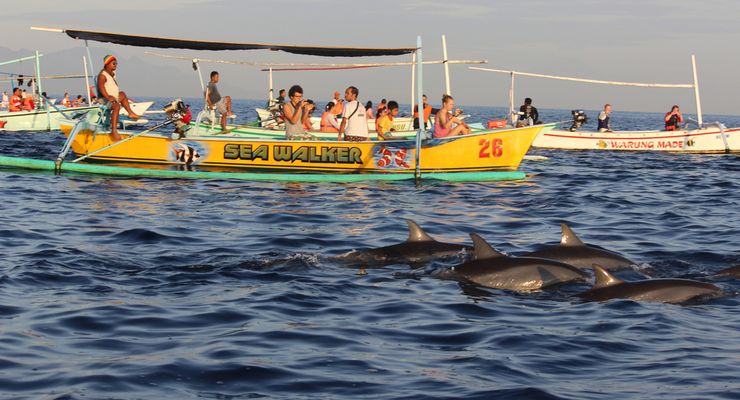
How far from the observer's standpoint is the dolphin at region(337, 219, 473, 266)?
37.9 ft

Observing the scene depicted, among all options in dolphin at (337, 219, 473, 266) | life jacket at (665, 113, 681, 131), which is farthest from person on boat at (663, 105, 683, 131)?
dolphin at (337, 219, 473, 266)

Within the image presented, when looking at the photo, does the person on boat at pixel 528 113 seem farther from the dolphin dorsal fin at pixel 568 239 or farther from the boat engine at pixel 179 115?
the dolphin dorsal fin at pixel 568 239

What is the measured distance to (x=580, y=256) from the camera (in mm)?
11398

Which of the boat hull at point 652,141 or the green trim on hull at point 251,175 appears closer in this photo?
the green trim on hull at point 251,175

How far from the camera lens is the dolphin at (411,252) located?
1157 cm

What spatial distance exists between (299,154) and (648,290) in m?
12.2

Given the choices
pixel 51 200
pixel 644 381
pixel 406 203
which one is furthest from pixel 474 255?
pixel 51 200

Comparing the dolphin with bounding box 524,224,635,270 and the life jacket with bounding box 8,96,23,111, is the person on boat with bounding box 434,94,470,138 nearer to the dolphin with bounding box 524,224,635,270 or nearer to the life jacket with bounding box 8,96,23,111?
the dolphin with bounding box 524,224,635,270

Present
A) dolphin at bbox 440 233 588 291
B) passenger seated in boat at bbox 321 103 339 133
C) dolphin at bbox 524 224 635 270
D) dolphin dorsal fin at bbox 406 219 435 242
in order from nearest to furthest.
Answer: dolphin at bbox 440 233 588 291 → dolphin at bbox 524 224 635 270 → dolphin dorsal fin at bbox 406 219 435 242 → passenger seated in boat at bbox 321 103 339 133

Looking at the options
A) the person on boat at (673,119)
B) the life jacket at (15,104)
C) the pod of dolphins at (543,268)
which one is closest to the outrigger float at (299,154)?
the pod of dolphins at (543,268)

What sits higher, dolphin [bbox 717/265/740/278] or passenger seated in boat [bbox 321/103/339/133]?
passenger seated in boat [bbox 321/103/339/133]

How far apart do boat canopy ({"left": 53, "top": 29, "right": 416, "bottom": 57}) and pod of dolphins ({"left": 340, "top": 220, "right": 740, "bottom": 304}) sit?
908 centimetres

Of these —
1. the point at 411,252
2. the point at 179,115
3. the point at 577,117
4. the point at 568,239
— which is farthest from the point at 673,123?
the point at 411,252

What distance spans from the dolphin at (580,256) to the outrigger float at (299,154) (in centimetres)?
903
